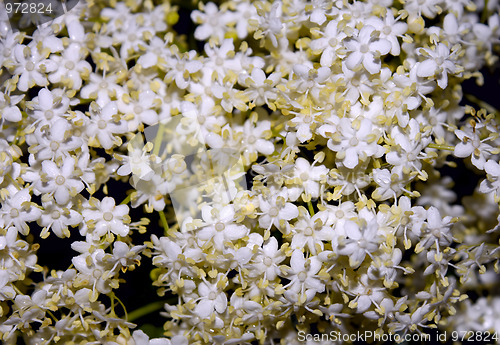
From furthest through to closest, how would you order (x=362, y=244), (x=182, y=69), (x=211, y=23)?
(x=211, y=23)
(x=182, y=69)
(x=362, y=244)

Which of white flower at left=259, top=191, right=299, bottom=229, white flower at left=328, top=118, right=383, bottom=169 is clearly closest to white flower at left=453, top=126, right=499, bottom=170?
white flower at left=328, top=118, right=383, bottom=169

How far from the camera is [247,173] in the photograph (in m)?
0.83

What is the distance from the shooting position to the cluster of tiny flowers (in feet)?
2.48

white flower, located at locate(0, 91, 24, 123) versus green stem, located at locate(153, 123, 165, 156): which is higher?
white flower, located at locate(0, 91, 24, 123)

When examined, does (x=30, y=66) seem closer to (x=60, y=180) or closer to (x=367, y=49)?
(x=60, y=180)

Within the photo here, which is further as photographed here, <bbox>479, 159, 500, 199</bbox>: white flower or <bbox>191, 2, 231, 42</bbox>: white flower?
<bbox>191, 2, 231, 42</bbox>: white flower

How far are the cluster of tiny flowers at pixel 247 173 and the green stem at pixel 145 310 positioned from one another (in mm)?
25

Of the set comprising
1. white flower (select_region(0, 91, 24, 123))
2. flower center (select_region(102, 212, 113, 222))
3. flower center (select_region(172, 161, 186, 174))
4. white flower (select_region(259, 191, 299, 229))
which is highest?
white flower (select_region(0, 91, 24, 123))

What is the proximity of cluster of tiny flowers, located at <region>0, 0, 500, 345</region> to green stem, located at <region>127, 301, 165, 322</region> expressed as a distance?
25 mm

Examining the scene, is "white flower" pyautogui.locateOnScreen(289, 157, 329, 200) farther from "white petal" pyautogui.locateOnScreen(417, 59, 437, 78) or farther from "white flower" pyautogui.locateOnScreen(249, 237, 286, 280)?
"white petal" pyautogui.locateOnScreen(417, 59, 437, 78)

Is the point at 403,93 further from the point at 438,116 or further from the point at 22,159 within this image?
the point at 22,159

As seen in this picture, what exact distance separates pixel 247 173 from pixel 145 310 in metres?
0.28

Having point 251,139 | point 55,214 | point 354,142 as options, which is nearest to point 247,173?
point 251,139

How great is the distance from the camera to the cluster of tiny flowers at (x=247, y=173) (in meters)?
0.75
